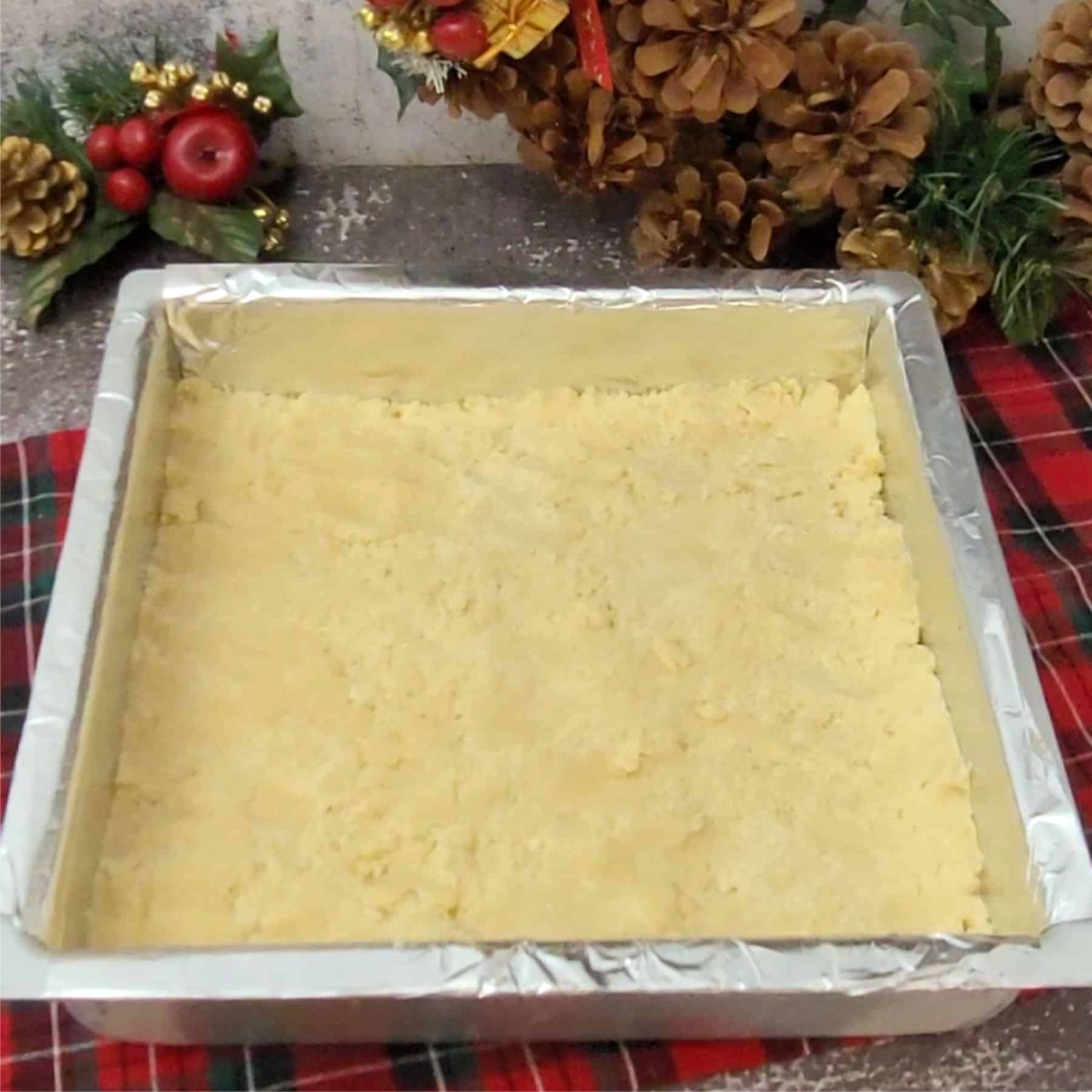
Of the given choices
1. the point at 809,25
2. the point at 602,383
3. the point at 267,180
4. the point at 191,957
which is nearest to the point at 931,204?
the point at 809,25

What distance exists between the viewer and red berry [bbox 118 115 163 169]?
3.07 ft

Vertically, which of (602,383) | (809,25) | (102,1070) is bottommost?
(102,1070)

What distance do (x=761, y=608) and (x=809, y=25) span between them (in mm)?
418

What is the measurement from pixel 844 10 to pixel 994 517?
367mm

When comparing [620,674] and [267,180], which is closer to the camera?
[620,674]

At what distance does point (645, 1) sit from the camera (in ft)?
2.62

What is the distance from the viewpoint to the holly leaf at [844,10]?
2.95 feet

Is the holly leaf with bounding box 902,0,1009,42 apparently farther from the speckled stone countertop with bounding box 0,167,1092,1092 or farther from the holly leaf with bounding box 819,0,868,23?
the speckled stone countertop with bounding box 0,167,1092,1092

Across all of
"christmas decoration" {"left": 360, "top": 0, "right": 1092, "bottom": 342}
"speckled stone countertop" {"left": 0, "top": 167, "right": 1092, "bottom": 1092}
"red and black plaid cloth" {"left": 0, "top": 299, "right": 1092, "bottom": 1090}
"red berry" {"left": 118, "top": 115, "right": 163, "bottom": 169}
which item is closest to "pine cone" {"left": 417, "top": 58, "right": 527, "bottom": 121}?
"christmas decoration" {"left": 360, "top": 0, "right": 1092, "bottom": 342}

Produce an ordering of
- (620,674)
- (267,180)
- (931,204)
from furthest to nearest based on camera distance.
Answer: (267,180)
(931,204)
(620,674)

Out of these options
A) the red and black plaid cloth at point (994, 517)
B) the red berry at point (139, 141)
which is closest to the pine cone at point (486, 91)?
the red berry at point (139, 141)

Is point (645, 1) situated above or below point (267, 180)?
above

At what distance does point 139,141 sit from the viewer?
936 mm

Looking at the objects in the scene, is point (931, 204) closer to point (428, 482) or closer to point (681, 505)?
point (681, 505)
